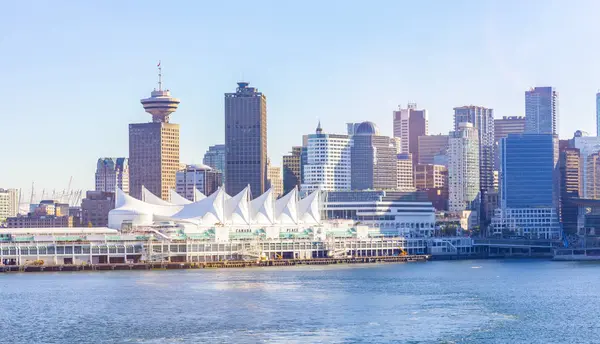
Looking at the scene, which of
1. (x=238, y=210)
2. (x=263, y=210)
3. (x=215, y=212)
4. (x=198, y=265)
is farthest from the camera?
(x=263, y=210)

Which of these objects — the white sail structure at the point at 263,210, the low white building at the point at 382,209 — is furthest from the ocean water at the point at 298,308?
the low white building at the point at 382,209

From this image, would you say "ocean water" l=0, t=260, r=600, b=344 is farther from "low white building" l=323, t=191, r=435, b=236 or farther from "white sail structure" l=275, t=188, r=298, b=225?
"low white building" l=323, t=191, r=435, b=236

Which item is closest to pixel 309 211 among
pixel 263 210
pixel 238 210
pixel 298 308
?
pixel 263 210

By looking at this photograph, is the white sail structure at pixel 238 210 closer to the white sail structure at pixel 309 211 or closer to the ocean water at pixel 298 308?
the white sail structure at pixel 309 211

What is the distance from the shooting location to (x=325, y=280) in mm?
99062

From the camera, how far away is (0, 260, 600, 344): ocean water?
62.7 m

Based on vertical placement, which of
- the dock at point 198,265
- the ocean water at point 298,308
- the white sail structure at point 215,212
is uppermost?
the white sail structure at point 215,212

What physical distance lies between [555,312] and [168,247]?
58477mm

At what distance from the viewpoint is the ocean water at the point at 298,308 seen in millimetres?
62656

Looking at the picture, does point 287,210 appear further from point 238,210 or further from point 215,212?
point 215,212

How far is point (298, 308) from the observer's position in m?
73.8

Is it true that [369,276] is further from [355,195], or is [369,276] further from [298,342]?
[355,195]

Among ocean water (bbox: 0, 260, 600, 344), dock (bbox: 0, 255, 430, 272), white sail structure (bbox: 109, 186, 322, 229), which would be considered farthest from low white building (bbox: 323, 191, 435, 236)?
ocean water (bbox: 0, 260, 600, 344)

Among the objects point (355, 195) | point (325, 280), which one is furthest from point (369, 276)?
point (355, 195)
